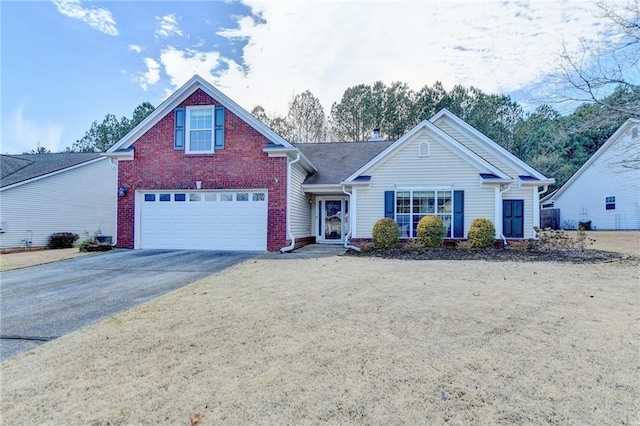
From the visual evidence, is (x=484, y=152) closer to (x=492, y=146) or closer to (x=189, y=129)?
(x=492, y=146)

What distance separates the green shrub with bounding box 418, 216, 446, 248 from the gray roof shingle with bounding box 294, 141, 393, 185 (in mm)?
4533

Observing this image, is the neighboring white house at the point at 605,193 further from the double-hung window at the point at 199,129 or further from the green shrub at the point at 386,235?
the double-hung window at the point at 199,129

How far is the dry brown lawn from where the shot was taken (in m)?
2.70

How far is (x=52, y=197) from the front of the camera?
1819 cm

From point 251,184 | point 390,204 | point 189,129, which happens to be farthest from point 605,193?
point 189,129

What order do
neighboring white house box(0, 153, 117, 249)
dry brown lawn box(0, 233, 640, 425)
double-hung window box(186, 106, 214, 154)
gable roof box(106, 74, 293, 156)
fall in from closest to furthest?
dry brown lawn box(0, 233, 640, 425) → gable roof box(106, 74, 293, 156) → double-hung window box(186, 106, 214, 154) → neighboring white house box(0, 153, 117, 249)

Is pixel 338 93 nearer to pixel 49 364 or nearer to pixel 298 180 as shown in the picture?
pixel 298 180

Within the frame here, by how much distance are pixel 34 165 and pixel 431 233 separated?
73.6ft

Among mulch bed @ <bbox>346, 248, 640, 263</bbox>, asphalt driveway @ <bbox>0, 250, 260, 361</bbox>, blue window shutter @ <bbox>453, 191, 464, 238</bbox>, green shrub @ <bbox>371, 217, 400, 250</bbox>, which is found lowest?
asphalt driveway @ <bbox>0, 250, 260, 361</bbox>

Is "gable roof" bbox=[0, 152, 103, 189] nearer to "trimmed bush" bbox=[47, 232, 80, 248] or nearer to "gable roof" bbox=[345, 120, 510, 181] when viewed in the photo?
"trimmed bush" bbox=[47, 232, 80, 248]

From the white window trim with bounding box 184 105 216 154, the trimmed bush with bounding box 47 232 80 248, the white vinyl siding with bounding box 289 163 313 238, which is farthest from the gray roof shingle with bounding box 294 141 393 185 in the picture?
the trimmed bush with bounding box 47 232 80 248

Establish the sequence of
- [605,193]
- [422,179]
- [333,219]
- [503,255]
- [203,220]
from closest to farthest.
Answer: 1. [503,255]
2. [422,179]
3. [203,220]
4. [333,219]
5. [605,193]

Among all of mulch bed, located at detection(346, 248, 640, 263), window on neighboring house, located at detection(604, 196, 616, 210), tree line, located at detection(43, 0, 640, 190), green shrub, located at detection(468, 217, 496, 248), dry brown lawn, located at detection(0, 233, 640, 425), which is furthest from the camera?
tree line, located at detection(43, 0, 640, 190)

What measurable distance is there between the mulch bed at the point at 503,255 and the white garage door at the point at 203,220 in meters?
3.86
